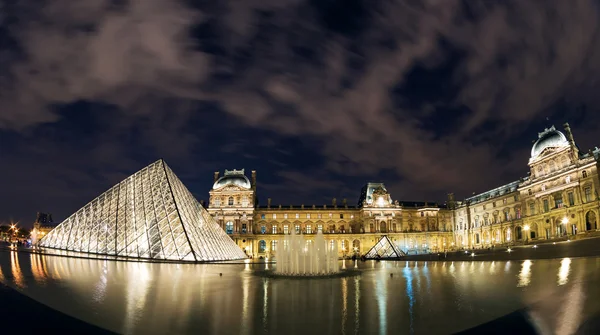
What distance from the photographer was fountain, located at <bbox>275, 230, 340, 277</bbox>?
66.9 ft

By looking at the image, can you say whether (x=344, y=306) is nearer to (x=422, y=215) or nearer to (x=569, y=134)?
(x=569, y=134)

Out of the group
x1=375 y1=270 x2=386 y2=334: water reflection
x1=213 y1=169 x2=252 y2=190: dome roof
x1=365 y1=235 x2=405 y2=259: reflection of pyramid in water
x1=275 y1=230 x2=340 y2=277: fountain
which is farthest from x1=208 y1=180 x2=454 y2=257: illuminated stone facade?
x1=375 y1=270 x2=386 y2=334: water reflection

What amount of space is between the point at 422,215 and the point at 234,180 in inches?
1571

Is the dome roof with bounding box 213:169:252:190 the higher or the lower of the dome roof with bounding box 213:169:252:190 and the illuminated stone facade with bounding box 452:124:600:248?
the higher

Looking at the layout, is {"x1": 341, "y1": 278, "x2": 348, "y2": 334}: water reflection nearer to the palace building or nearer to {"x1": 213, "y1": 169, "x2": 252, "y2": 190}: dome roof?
the palace building

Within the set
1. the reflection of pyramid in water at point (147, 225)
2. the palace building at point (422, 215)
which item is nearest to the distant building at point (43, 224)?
the palace building at point (422, 215)

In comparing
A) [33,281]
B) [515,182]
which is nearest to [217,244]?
[33,281]

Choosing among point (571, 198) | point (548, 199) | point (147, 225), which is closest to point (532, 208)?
point (548, 199)

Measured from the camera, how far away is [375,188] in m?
84.1

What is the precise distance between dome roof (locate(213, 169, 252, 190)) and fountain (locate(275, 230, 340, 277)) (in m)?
54.8

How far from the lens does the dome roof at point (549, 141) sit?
177 feet

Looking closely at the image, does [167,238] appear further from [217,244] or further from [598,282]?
[598,282]

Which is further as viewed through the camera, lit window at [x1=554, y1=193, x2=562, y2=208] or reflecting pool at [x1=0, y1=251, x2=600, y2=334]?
lit window at [x1=554, y1=193, x2=562, y2=208]

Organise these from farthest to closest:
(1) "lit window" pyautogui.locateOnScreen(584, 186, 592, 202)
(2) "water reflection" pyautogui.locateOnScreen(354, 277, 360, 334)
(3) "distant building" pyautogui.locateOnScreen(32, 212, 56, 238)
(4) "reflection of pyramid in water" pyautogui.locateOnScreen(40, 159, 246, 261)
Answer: (3) "distant building" pyautogui.locateOnScreen(32, 212, 56, 238), (1) "lit window" pyautogui.locateOnScreen(584, 186, 592, 202), (4) "reflection of pyramid in water" pyautogui.locateOnScreen(40, 159, 246, 261), (2) "water reflection" pyautogui.locateOnScreen(354, 277, 360, 334)
